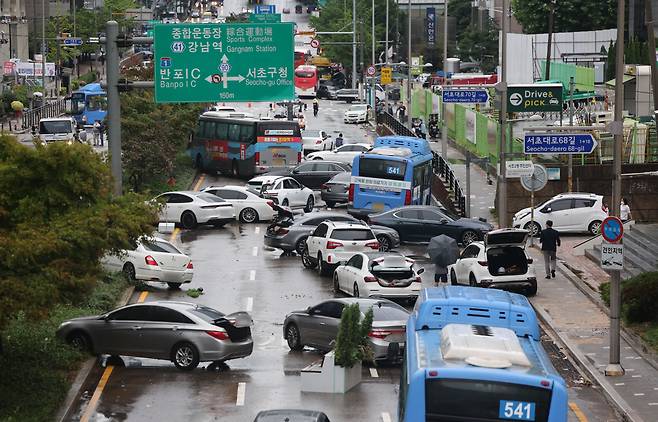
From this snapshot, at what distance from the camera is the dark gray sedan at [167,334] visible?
26422 mm

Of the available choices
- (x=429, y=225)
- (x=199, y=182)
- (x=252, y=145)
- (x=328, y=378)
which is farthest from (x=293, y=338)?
(x=252, y=145)

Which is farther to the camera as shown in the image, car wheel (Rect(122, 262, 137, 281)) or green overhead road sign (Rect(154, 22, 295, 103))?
car wheel (Rect(122, 262, 137, 281))

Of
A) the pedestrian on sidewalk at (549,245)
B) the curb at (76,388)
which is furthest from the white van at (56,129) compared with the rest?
the curb at (76,388)

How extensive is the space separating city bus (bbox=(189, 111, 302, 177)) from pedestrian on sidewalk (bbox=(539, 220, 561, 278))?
85.2 feet

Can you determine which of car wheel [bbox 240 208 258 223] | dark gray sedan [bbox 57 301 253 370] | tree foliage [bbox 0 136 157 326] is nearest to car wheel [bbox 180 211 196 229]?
car wheel [bbox 240 208 258 223]

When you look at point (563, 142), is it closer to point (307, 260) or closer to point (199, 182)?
point (307, 260)

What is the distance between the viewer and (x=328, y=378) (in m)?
24.5

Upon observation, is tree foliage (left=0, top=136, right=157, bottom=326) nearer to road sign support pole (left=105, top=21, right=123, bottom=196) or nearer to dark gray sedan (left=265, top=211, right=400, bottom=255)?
road sign support pole (left=105, top=21, right=123, bottom=196)

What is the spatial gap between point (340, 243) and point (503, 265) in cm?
549

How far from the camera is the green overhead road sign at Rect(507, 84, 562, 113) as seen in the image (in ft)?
138

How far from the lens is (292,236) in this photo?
4247 centimetres

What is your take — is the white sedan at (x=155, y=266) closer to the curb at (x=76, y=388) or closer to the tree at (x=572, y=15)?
the curb at (x=76, y=388)

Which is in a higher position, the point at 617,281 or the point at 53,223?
the point at 53,223

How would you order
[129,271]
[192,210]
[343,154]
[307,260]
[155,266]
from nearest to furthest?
[155,266]
[129,271]
[307,260]
[192,210]
[343,154]
